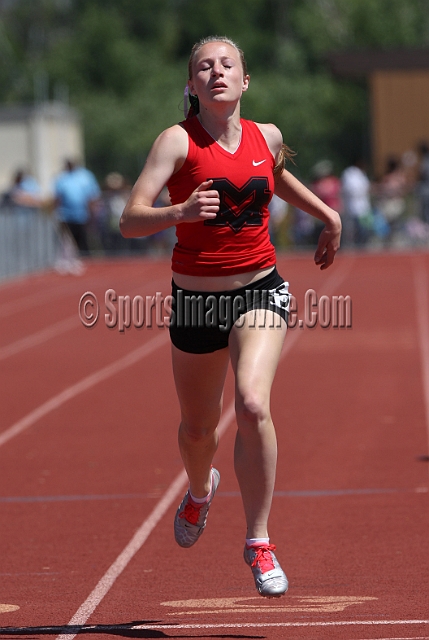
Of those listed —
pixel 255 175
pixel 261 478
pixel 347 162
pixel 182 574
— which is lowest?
pixel 182 574

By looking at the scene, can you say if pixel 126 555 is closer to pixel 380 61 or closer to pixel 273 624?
pixel 273 624

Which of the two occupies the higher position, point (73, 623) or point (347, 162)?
point (347, 162)

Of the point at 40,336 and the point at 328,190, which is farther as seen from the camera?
the point at 328,190

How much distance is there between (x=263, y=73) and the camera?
58969 mm

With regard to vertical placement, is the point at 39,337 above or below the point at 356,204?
below

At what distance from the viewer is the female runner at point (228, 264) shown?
4449mm

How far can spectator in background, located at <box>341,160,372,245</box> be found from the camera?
23.3 meters

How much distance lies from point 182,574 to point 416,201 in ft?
63.2

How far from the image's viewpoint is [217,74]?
14.9ft

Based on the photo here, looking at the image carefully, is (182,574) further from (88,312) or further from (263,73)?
(263,73)

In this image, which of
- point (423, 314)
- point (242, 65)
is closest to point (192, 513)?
point (242, 65)

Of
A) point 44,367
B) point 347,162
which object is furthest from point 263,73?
point 44,367

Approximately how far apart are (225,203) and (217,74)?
1.57 ft

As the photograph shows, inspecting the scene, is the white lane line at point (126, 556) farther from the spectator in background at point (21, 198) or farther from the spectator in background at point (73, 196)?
the spectator in background at point (21, 198)
